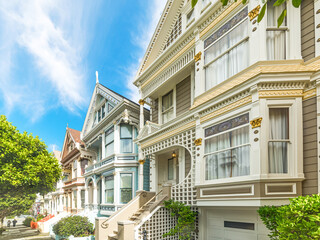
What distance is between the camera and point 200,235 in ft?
36.0

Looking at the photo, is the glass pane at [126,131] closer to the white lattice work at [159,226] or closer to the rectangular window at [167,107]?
the rectangular window at [167,107]

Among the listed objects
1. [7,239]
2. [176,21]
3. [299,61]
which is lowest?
[7,239]

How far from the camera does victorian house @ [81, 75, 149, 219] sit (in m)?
18.1

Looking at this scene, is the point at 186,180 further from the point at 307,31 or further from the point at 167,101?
the point at 307,31

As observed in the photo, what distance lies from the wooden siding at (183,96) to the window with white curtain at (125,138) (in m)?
5.78

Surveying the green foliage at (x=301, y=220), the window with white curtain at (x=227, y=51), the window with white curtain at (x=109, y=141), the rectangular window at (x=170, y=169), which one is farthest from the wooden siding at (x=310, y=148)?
the window with white curtain at (x=109, y=141)

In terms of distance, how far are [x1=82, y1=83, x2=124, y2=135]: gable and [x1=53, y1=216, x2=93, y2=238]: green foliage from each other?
808cm

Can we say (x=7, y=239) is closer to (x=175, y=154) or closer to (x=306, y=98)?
(x=175, y=154)

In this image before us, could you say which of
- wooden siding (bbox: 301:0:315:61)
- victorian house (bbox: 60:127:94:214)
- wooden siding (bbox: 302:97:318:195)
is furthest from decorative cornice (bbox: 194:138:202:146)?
victorian house (bbox: 60:127:94:214)

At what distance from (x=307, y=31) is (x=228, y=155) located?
4.46 meters

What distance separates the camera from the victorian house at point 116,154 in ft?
59.3

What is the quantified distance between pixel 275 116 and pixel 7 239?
25.4 m

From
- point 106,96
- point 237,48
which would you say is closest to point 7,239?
point 106,96

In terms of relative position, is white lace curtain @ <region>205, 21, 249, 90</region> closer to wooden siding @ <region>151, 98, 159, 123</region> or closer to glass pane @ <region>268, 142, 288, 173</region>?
glass pane @ <region>268, 142, 288, 173</region>
